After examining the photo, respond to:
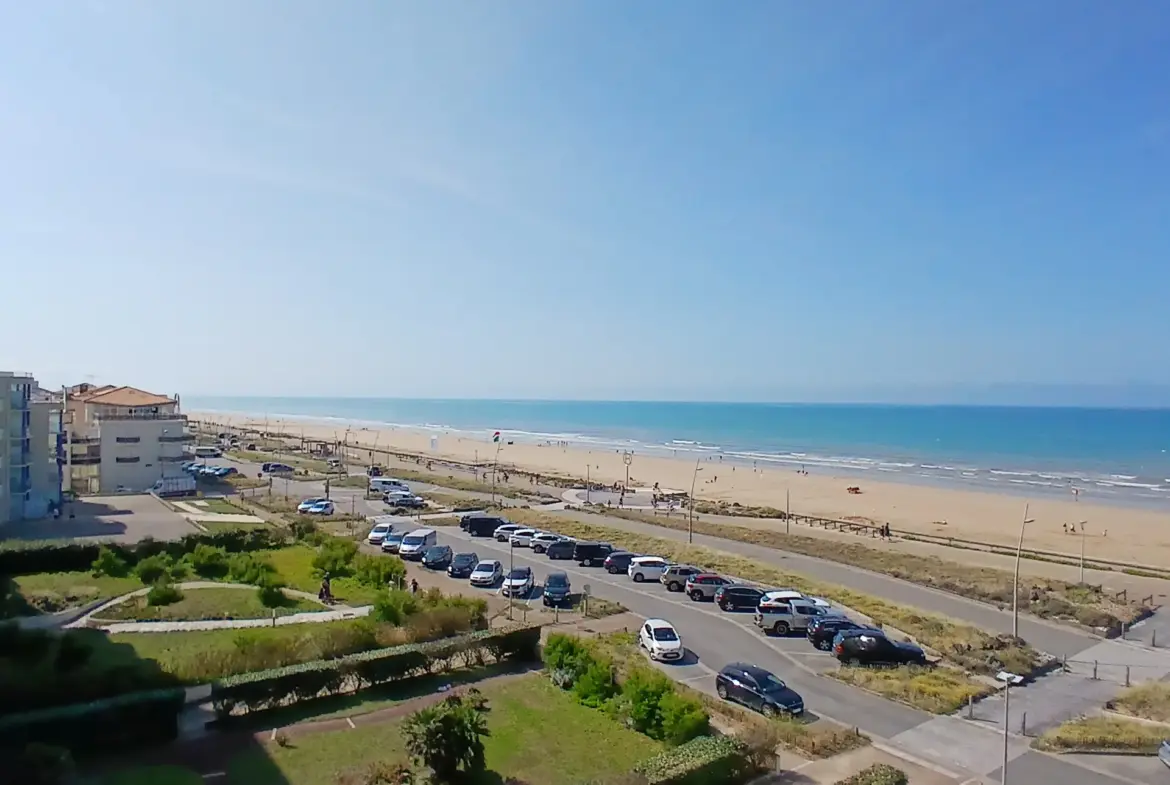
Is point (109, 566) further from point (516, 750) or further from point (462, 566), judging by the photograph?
point (516, 750)

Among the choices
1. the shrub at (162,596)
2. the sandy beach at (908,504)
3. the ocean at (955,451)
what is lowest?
the sandy beach at (908,504)

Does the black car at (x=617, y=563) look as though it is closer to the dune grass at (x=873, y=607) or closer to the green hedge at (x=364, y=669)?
the dune grass at (x=873, y=607)

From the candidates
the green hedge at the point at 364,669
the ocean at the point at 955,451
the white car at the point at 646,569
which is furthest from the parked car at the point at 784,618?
the ocean at the point at 955,451

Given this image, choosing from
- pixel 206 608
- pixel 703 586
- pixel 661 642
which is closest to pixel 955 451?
pixel 703 586

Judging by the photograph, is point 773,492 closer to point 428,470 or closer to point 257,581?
point 428,470

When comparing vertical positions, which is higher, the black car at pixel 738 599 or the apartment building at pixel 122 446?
the apartment building at pixel 122 446

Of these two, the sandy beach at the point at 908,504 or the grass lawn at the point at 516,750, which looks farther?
the sandy beach at the point at 908,504
